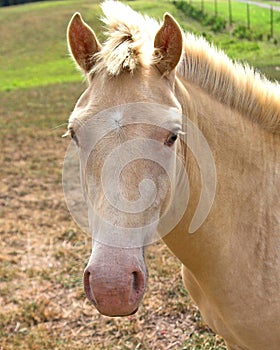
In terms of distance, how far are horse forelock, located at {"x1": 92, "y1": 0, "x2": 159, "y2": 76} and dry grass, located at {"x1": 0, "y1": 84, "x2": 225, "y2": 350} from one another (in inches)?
102

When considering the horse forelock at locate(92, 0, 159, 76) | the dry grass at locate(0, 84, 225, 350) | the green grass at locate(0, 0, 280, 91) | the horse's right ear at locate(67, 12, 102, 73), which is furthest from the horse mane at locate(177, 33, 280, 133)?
the green grass at locate(0, 0, 280, 91)

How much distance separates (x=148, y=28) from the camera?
7.60 ft

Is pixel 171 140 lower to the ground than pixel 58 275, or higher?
higher

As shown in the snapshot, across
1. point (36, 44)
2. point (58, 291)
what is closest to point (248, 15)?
point (58, 291)

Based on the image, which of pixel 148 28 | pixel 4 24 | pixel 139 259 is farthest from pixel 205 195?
pixel 4 24

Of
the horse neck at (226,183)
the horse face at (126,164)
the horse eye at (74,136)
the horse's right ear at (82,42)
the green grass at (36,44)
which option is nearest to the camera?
the horse face at (126,164)

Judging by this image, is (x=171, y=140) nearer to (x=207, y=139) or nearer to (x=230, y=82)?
(x=207, y=139)

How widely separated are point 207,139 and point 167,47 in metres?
0.51

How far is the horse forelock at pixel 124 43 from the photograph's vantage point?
2008 millimetres

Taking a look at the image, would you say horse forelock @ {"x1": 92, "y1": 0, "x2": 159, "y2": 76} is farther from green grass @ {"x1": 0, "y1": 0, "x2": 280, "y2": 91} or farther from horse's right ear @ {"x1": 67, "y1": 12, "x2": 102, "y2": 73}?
green grass @ {"x1": 0, "y1": 0, "x2": 280, "y2": 91}

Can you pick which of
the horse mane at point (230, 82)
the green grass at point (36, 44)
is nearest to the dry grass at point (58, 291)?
the horse mane at point (230, 82)

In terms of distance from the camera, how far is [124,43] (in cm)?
207

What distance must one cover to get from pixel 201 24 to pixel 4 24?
50.5ft

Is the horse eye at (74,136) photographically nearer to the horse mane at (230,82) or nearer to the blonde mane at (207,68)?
the blonde mane at (207,68)
